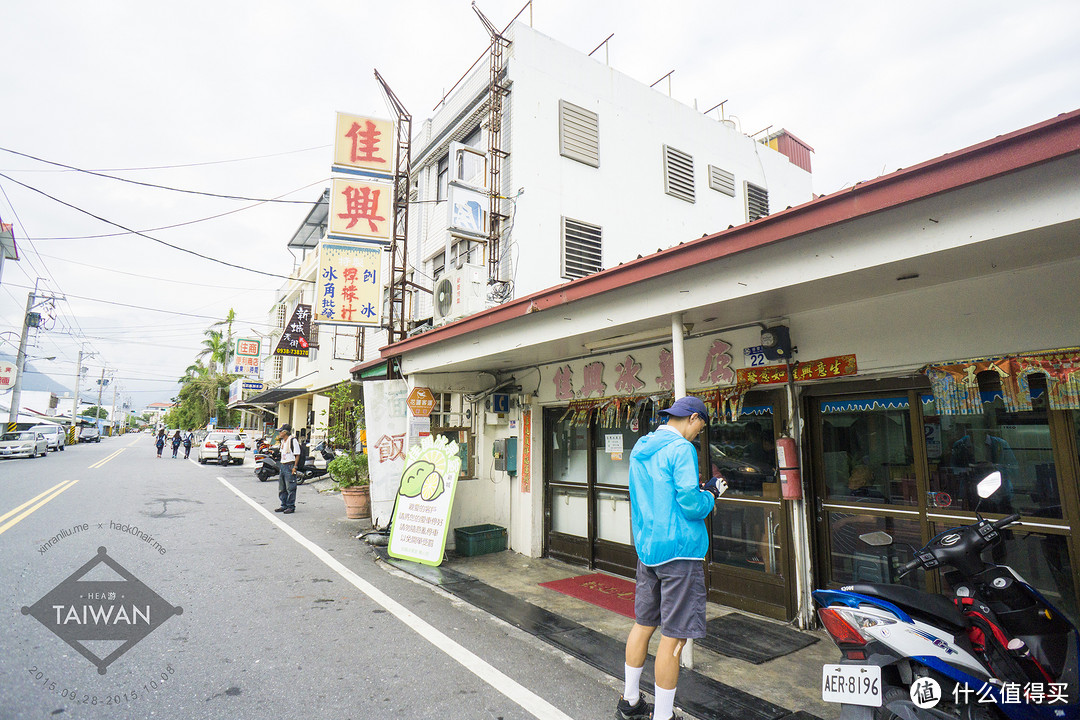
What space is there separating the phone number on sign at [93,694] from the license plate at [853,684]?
413 cm

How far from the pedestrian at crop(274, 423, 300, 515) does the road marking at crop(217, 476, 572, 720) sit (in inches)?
170

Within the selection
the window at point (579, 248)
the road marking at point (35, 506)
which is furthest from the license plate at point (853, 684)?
the road marking at point (35, 506)

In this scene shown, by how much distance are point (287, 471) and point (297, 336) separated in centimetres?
1028

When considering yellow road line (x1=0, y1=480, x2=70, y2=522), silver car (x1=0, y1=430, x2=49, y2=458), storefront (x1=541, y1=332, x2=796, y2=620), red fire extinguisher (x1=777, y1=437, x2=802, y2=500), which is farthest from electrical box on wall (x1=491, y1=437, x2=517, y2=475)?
silver car (x1=0, y1=430, x2=49, y2=458)

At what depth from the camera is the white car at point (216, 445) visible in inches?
956

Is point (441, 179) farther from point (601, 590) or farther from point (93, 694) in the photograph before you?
point (93, 694)

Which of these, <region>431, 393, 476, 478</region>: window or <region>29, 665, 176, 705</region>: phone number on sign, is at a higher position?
<region>431, 393, 476, 478</region>: window

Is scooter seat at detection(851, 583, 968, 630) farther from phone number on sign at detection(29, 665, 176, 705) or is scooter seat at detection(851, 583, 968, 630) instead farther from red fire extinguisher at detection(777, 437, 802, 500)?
phone number on sign at detection(29, 665, 176, 705)

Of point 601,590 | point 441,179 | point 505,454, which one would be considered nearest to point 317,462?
point 441,179

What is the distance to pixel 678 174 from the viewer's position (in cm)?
1270

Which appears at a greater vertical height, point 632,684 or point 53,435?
point 53,435

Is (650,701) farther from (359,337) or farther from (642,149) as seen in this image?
(359,337)

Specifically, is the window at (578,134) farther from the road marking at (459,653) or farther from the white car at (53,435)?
the white car at (53,435)

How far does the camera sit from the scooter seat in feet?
9.06
